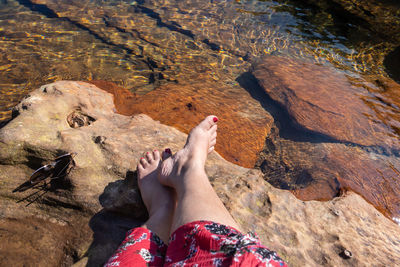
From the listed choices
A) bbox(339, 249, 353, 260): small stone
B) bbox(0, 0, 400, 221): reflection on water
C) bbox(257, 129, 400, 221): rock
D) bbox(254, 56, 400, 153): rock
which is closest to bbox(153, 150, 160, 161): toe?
bbox(0, 0, 400, 221): reflection on water

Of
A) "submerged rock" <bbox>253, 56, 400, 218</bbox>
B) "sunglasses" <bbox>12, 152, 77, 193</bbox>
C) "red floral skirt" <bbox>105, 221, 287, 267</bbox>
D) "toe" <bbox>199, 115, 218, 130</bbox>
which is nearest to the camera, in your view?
"red floral skirt" <bbox>105, 221, 287, 267</bbox>

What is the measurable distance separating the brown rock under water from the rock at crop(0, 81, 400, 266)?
0.74 metres

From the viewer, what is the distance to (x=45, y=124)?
2189mm

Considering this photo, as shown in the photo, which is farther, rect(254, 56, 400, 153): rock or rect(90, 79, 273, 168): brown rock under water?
rect(254, 56, 400, 153): rock

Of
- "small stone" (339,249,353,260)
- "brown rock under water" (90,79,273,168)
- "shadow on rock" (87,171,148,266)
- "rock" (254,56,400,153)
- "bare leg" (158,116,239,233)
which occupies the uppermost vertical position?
"rock" (254,56,400,153)

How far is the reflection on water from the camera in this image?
124 inches

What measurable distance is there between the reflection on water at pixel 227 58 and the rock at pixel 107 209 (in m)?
0.64

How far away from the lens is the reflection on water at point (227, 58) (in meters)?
3.15

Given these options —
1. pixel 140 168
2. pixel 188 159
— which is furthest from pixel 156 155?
pixel 188 159

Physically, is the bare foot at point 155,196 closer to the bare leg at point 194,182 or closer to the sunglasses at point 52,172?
the bare leg at point 194,182

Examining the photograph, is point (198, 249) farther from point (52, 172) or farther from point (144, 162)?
point (52, 172)

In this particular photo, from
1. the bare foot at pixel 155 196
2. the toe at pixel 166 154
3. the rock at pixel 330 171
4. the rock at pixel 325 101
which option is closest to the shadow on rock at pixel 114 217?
the bare foot at pixel 155 196

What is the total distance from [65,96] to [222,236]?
2369 mm

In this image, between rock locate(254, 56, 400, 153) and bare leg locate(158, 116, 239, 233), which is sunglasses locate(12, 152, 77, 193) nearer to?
bare leg locate(158, 116, 239, 233)
